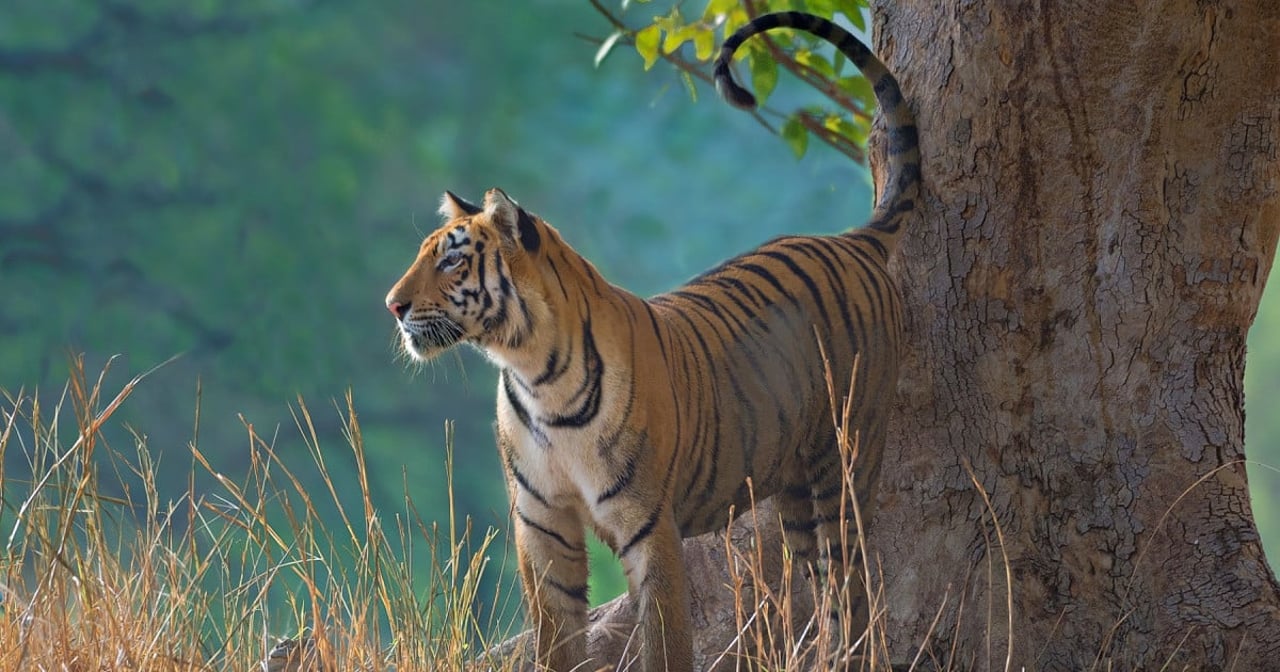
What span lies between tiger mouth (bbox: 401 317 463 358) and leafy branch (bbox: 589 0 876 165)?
135 cm

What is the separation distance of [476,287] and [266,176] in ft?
13.5

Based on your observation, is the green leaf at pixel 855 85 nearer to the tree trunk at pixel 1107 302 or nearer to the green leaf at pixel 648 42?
the green leaf at pixel 648 42

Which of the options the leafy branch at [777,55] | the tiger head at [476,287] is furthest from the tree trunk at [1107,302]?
the tiger head at [476,287]

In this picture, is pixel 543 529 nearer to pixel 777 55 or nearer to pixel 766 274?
pixel 766 274

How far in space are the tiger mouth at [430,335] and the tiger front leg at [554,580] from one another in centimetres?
33

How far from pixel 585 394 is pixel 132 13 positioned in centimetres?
470

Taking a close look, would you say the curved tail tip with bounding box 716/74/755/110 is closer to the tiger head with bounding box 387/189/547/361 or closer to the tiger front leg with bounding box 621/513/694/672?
the tiger head with bounding box 387/189/547/361

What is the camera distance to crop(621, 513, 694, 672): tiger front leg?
2439 mm

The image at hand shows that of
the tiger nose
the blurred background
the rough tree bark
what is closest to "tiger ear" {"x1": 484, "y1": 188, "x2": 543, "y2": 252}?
the tiger nose

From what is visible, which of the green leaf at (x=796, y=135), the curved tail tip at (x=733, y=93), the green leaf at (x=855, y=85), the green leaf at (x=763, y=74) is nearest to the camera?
the curved tail tip at (x=733, y=93)

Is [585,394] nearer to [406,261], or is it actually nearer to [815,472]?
[815,472]

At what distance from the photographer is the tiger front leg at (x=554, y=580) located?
2.51m

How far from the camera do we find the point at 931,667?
303 cm

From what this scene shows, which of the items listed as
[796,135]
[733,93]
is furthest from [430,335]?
[796,135]
